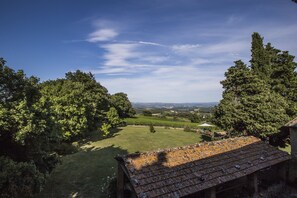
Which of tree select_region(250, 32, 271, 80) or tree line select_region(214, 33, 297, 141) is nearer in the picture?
tree line select_region(214, 33, 297, 141)

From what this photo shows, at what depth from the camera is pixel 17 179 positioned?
Result: 12.8 meters

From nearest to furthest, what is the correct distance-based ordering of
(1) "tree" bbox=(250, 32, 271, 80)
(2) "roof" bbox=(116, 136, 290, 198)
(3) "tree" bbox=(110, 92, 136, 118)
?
(2) "roof" bbox=(116, 136, 290, 198) → (1) "tree" bbox=(250, 32, 271, 80) → (3) "tree" bbox=(110, 92, 136, 118)

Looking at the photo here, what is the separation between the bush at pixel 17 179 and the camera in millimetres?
12315

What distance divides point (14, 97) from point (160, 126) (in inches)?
2093

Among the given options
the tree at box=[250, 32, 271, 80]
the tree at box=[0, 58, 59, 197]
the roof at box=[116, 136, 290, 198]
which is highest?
the tree at box=[250, 32, 271, 80]

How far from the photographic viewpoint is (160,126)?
217 ft

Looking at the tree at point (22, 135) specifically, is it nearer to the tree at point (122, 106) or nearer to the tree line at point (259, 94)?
the tree line at point (259, 94)

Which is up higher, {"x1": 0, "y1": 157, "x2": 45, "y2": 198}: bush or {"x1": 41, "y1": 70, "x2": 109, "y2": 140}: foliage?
{"x1": 41, "y1": 70, "x2": 109, "y2": 140}: foliage

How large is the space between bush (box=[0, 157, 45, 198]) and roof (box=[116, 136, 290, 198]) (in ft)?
17.6

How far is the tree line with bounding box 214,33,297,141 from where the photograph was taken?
2683 cm

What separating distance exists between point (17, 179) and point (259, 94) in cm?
2814

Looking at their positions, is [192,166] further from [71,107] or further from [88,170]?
[71,107]

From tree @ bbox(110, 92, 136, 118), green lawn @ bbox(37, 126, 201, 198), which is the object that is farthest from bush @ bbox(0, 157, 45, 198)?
tree @ bbox(110, 92, 136, 118)

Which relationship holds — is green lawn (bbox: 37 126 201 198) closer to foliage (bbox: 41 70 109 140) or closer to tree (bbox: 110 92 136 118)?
foliage (bbox: 41 70 109 140)
